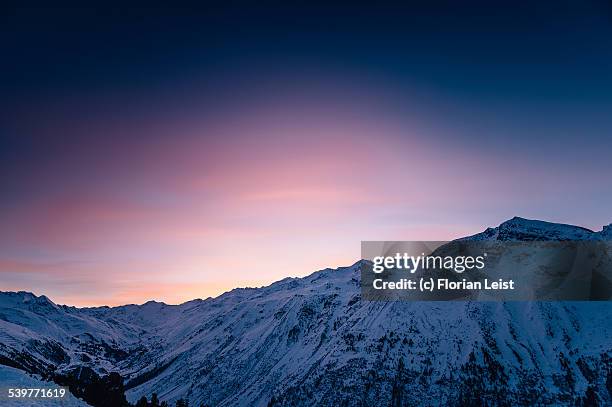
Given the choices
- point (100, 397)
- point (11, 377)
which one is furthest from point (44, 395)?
point (100, 397)

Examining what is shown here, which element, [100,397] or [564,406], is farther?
[564,406]

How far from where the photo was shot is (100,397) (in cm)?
11556

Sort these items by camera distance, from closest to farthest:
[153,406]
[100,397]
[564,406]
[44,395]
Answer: [44,395], [100,397], [153,406], [564,406]

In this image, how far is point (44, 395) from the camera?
60969 mm

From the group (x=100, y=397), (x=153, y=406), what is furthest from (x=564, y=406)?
(x=100, y=397)

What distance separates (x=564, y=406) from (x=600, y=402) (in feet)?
49.6

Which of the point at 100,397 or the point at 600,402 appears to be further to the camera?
the point at 600,402

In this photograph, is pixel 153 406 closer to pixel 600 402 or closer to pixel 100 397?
pixel 100 397

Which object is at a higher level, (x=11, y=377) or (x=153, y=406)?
(x=11, y=377)

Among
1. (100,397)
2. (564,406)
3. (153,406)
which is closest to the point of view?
(100,397)

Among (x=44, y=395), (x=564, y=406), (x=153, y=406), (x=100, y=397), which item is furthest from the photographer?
(x=564, y=406)

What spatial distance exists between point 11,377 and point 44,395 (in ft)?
20.1

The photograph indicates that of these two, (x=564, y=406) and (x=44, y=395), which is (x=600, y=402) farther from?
(x=44, y=395)

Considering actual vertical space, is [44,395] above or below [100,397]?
above
